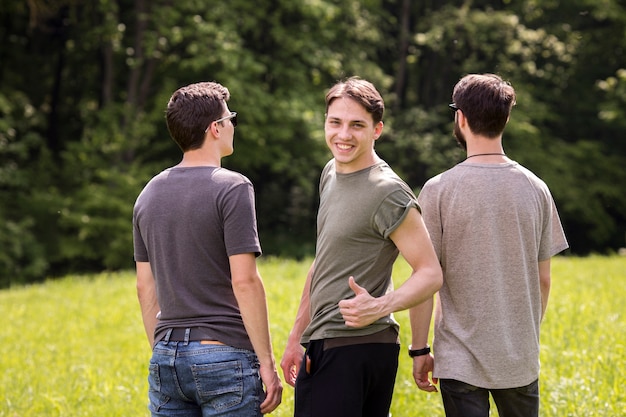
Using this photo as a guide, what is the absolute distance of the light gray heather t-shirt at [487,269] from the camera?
3332 millimetres

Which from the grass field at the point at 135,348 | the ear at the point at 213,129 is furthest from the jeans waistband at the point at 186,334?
the grass field at the point at 135,348

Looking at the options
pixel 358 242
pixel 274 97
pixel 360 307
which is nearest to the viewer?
pixel 360 307

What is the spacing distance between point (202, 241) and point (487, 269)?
3.90 feet

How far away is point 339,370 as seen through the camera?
129 inches

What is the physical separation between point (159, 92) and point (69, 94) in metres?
3.47

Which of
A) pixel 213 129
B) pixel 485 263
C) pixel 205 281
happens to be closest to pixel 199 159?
pixel 213 129

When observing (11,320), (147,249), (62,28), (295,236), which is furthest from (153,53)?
(147,249)

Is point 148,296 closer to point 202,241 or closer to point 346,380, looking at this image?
point 202,241

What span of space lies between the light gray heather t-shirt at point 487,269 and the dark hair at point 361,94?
1.29 ft

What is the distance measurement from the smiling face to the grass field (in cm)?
262

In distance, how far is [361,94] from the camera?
341 centimetres

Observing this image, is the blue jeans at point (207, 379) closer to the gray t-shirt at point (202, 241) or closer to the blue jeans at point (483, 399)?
the gray t-shirt at point (202, 241)

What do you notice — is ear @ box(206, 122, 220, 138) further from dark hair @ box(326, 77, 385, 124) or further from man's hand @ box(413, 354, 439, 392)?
man's hand @ box(413, 354, 439, 392)

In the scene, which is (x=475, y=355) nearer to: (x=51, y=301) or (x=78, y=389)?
(x=78, y=389)
